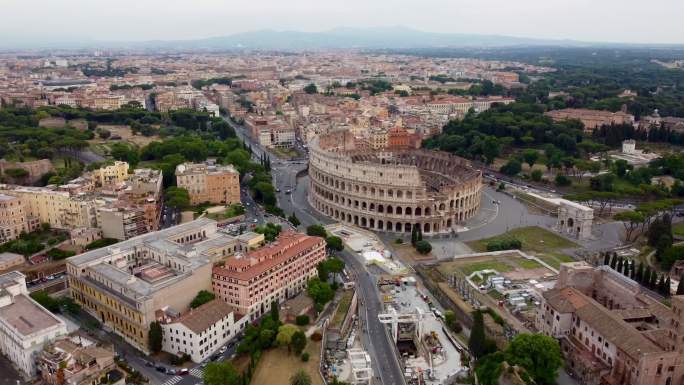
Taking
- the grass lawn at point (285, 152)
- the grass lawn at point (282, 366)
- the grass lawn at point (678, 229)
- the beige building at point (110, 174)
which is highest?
the beige building at point (110, 174)

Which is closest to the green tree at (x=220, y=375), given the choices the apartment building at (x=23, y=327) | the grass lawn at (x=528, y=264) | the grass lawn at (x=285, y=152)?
the apartment building at (x=23, y=327)

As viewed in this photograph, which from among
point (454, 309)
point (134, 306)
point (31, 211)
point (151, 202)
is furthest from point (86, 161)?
point (454, 309)

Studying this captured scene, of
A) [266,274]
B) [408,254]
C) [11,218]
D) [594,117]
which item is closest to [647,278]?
[408,254]

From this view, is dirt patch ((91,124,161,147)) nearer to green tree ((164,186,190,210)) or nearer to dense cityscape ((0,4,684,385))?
dense cityscape ((0,4,684,385))

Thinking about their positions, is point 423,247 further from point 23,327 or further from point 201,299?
point 23,327

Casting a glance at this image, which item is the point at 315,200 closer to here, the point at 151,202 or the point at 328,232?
the point at 328,232

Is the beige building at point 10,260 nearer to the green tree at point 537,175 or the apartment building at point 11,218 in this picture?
the apartment building at point 11,218
